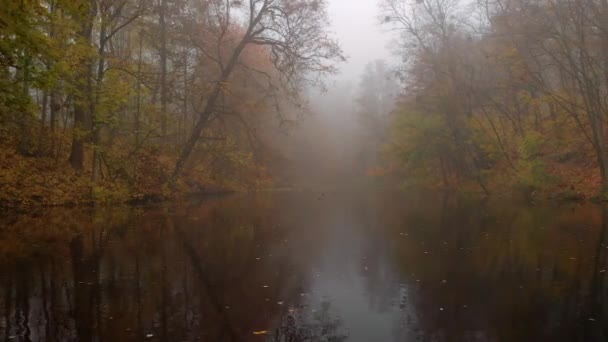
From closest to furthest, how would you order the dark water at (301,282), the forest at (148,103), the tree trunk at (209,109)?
the dark water at (301,282)
the forest at (148,103)
the tree trunk at (209,109)

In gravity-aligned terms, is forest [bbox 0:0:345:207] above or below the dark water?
above

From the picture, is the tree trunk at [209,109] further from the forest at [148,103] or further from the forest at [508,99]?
the forest at [508,99]

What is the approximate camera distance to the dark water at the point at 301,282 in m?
5.71

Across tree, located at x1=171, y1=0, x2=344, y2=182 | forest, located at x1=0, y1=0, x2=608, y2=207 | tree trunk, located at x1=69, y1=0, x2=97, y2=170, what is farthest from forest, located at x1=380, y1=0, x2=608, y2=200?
tree trunk, located at x1=69, y1=0, x2=97, y2=170

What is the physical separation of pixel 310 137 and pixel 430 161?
96.5 feet

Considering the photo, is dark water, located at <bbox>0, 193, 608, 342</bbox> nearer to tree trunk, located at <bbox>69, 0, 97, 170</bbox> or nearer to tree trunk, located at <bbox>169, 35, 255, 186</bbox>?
tree trunk, located at <bbox>69, 0, 97, 170</bbox>

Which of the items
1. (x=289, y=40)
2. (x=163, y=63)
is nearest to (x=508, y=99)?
(x=289, y=40)

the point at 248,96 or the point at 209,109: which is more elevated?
the point at 248,96

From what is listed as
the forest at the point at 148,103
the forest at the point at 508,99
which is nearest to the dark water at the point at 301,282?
the forest at the point at 148,103

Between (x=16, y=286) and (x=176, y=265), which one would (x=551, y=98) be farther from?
(x=16, y=286)

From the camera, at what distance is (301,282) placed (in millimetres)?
8102

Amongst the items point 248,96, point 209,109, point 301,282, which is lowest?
point 301,282

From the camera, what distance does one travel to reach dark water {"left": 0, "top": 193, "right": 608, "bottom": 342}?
18.7 ft

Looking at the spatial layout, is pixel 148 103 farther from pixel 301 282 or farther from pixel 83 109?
pixel 301 282
